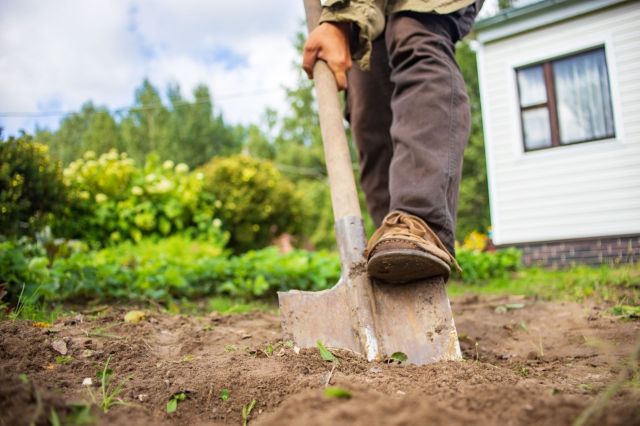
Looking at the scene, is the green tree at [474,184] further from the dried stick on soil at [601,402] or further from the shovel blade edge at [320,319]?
the dried stick on soil at [601,402]

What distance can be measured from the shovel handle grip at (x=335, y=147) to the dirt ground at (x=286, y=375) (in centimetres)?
55

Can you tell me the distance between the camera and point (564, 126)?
728 centimetres

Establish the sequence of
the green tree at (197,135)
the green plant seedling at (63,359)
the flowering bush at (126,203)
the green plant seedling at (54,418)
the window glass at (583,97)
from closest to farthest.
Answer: the green plant seedling at (54,418), the green plant seedling at (63,359), the flowering bush at (126,203), the window glass at (583,97), the green tree at (197,135)

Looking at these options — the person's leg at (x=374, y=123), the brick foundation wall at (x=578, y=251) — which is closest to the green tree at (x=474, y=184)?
the brick foundation wall at (x=578, y=251)

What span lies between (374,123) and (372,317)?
40.0 inches

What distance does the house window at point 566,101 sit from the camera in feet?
23.3

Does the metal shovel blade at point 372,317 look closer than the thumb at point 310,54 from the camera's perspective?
Yes

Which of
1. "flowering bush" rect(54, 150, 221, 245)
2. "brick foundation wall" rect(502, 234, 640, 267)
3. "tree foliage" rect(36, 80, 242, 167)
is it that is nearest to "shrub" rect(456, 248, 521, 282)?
"brick foundation wall" rect(502, 234, 640, 267)

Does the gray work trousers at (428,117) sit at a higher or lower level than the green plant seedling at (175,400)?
higher

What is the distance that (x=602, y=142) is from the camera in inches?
270

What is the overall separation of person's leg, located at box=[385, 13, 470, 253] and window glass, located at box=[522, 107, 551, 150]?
20.1ft

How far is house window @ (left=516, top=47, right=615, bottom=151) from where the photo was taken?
7.09 metres

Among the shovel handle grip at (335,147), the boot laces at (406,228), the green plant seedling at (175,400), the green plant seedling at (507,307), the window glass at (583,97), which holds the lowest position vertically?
the green plant seedling at (507,307)

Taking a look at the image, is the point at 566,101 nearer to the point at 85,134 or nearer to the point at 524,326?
the point at 524,326
